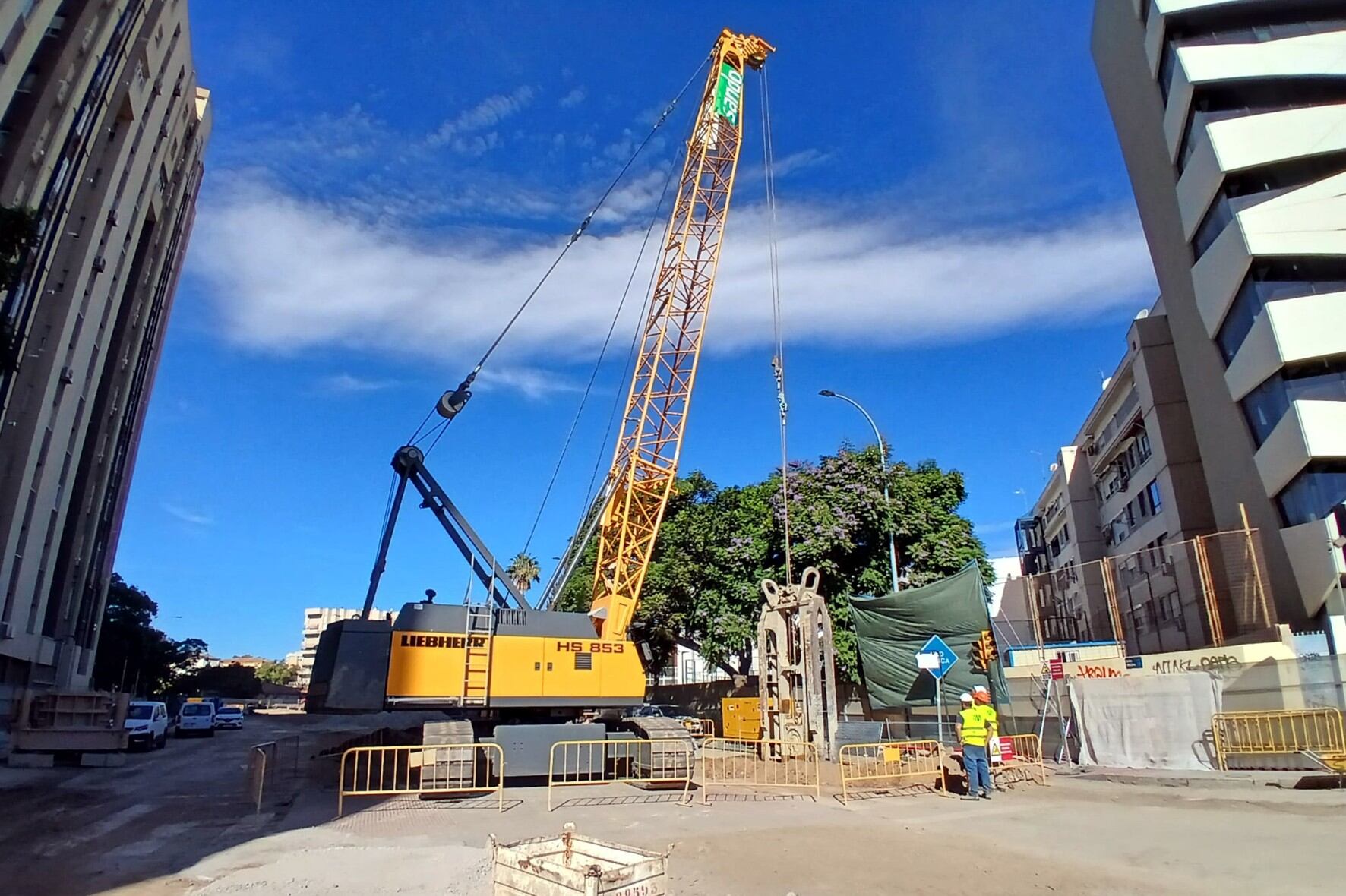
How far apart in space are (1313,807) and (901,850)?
6.71 meters

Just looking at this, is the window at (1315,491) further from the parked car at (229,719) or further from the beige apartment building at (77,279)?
the parked car at (229,719)

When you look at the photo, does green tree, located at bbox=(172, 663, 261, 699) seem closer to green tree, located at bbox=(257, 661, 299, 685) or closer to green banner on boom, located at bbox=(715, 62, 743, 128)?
green tree, located at bbox=(257, 661, 299, 685)

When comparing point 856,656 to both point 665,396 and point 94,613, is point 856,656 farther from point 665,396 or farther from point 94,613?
point 94,613

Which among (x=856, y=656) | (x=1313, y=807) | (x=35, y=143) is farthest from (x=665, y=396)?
(x=35, y=143)

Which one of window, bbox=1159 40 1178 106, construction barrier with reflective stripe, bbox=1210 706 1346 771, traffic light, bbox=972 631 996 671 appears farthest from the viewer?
window, bbox=1159 40 1178 106

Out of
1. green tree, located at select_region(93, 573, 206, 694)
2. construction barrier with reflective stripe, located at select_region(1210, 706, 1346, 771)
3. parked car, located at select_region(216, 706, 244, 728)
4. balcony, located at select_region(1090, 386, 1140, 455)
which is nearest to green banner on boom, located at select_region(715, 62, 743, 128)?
construction barrier with reflective stripe, located at select_region(1210, 706, 1346, 771)

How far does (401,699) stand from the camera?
16.1m

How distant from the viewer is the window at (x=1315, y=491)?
23281 millimetres

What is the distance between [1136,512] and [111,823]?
44.7 metres

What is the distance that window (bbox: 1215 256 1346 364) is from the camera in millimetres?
24875

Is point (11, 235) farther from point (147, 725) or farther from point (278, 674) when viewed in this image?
point (278, 674)

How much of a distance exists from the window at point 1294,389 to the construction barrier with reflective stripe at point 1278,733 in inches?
490

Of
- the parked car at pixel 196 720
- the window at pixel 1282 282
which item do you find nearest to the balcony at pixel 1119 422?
the window at pixel 1282 282

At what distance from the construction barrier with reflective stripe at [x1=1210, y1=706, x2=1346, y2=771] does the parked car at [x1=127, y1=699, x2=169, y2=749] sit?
96.0 feet
